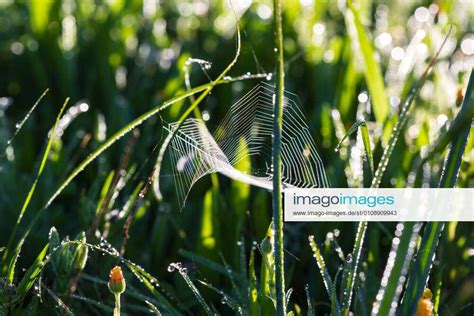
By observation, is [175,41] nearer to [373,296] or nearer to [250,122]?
[250,122]

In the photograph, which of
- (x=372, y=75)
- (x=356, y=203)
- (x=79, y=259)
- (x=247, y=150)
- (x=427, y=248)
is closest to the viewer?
(x=427, y=248)

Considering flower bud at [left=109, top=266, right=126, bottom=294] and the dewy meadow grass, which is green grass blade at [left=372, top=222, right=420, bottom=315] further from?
flower bud at [left=109, top=266, right=126, bottom=294]

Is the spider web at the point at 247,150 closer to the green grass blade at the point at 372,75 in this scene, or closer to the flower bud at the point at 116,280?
the green grass blade at the point at 372,75

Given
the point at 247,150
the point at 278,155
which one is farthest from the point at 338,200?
the point at 278,155

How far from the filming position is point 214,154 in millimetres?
1342

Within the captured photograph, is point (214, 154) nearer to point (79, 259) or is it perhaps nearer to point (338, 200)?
point (338, 200)

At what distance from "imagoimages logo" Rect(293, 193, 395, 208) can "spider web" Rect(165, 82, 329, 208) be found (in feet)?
0.17


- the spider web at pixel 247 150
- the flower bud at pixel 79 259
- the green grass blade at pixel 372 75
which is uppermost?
the green grass blade at pixel 372 75

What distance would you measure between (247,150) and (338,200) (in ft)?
0.74

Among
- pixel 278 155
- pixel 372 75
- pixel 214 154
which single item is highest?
pixel 372 75

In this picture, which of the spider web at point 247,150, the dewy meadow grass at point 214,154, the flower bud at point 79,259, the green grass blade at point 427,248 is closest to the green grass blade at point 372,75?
the dewy meadow grass at point 214,154

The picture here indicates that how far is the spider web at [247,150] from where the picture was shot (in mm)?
1347

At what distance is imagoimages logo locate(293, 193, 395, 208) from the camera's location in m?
1.23

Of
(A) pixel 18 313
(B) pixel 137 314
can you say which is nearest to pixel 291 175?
(B) pixel 137 314
